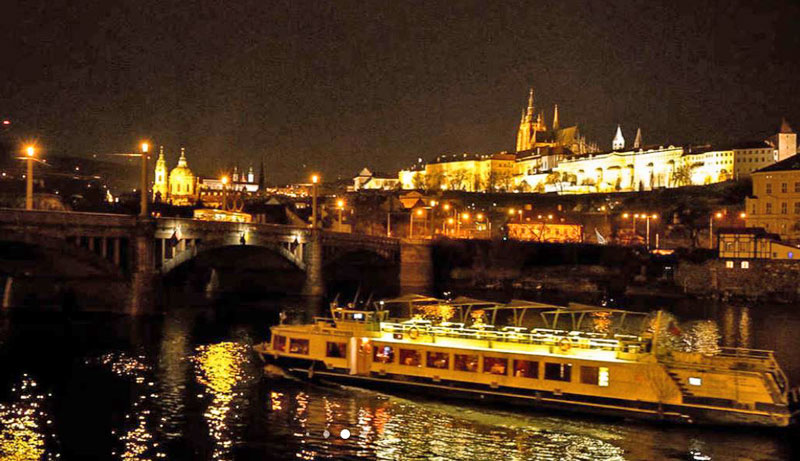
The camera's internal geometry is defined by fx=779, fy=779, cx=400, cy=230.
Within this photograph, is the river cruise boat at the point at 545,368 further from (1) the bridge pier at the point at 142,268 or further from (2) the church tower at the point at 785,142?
(2) the church tower at the point at 785,142

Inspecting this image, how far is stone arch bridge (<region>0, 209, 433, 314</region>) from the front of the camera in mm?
48656

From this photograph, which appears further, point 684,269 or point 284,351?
point 684,269

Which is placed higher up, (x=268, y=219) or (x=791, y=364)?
(x=268, y=219)

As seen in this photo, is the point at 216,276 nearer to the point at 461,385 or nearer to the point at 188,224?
the point at 188,224

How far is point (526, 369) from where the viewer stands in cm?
3325

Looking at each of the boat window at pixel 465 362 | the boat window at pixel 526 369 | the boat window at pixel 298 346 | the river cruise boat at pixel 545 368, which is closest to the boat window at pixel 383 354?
the river cruise boat at pixel 545 368

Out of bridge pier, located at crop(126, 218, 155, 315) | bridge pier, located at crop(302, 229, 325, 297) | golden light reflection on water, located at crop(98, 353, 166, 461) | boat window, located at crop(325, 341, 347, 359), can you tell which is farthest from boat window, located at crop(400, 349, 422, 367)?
bridge pier, located at crop(302, 229, 325, 297)

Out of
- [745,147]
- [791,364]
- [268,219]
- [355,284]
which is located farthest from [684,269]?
[745,147]

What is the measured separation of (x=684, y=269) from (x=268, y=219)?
88347 mm

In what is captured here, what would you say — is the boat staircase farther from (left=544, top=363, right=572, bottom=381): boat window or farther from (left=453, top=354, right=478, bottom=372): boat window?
(left=453, top=354, right=478, bottom=372): boat window

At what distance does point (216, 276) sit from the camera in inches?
3531

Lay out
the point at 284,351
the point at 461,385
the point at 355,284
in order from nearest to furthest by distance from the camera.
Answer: the point at 461,385 < the point at 284,351 < the point at 355,284

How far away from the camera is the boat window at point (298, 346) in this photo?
3813 centimetres

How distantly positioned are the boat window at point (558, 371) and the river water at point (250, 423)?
5.65 ft
